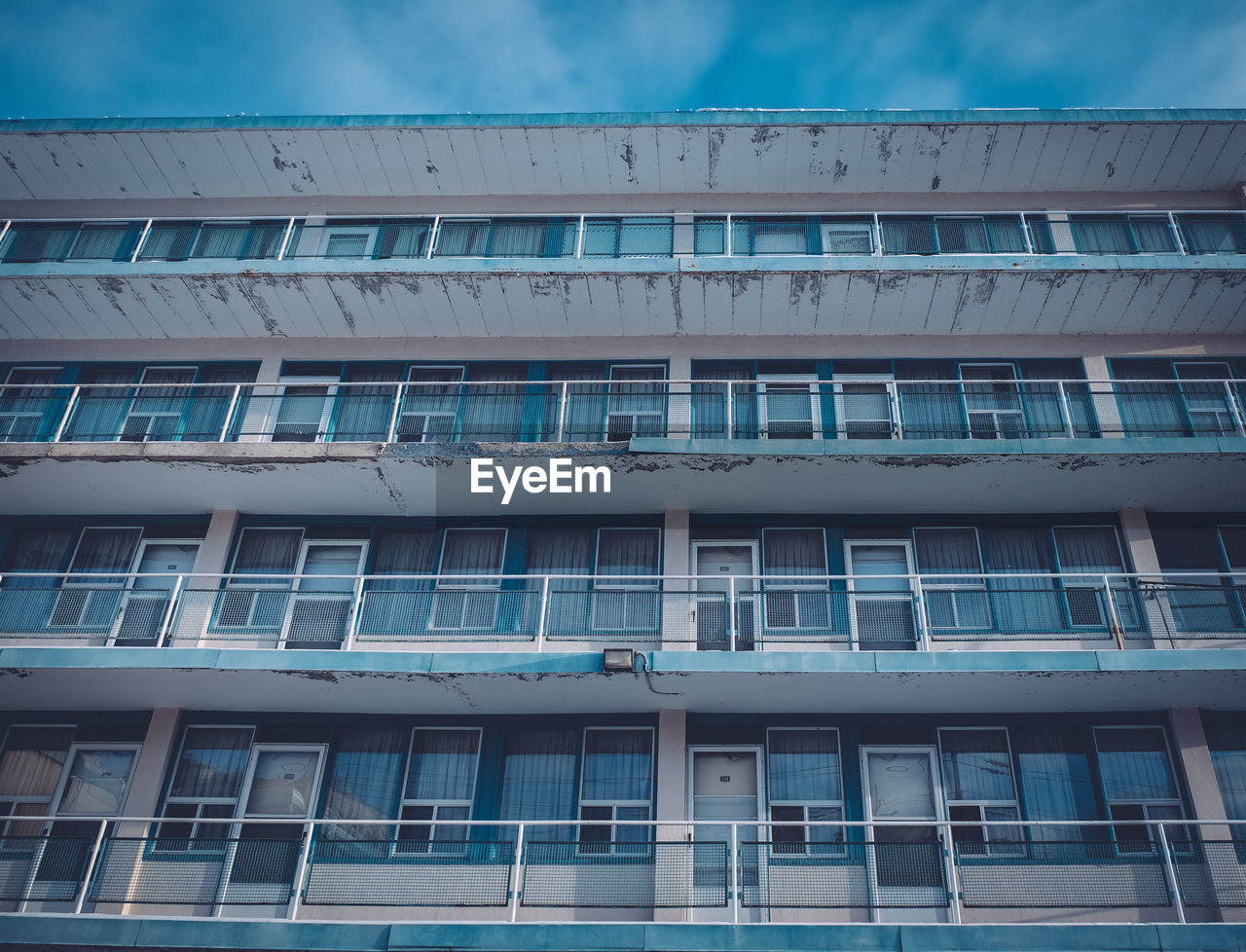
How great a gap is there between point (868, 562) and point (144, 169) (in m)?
13.7

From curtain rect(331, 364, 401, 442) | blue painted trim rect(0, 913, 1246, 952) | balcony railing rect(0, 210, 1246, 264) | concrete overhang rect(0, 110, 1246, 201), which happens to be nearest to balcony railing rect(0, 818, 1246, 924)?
blue painted trim rect(0, 913, 1246, 952)

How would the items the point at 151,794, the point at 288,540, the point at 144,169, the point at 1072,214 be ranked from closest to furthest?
the point at 151,794, the point at 288,540, the point at 1072,214, the point at 144,169

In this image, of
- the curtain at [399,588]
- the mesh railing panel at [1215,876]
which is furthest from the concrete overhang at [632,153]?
the mesh railing panel at [1215,876]

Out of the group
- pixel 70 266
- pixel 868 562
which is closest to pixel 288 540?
pixel 70 266

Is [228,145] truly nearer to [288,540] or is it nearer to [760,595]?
[288,540]

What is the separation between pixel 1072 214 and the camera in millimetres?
15602

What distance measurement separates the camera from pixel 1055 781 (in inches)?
469

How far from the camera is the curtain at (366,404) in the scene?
1489 cm

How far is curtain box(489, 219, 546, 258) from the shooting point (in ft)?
53.4

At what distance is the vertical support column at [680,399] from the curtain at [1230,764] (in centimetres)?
779

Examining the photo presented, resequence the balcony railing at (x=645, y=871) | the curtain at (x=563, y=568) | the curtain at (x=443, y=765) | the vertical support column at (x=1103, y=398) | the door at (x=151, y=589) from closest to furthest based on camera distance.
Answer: the balcony railing at (x=645, y=871), the curtain at (x=443, y=765), the curtain at (x=563, y=568), the door at (x=151, y=589), the vertical support column at (x=1103, y=398)

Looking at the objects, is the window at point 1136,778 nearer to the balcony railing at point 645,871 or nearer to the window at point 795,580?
the balcony railing at point 645,871

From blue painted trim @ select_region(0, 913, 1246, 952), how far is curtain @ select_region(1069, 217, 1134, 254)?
10.2m

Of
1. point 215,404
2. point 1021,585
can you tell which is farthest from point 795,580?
point 215,404
